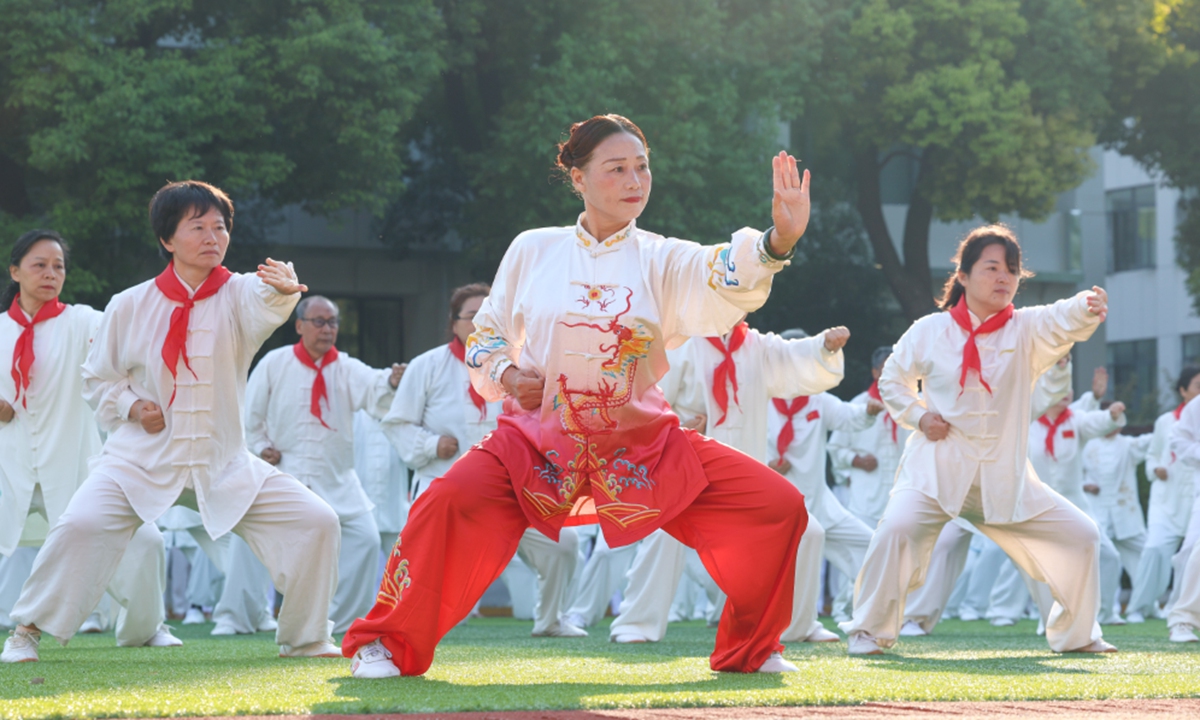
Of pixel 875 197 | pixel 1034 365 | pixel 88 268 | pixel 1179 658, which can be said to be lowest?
pixel 1179 658

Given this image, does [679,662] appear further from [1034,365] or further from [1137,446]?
[1137,446]

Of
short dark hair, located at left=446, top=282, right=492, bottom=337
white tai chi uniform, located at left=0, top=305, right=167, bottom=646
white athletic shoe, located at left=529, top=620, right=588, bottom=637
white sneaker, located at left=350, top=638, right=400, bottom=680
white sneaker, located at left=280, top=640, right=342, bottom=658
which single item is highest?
short dark hair, located at left=446, top=282, right=492, bottom=337

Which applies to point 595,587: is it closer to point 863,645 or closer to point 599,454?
point 863,645

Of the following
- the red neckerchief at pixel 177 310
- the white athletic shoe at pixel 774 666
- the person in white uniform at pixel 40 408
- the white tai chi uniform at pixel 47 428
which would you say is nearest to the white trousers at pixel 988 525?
the white athletic shoe at pixel 774 666

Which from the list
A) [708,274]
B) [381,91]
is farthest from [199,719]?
[381,91]

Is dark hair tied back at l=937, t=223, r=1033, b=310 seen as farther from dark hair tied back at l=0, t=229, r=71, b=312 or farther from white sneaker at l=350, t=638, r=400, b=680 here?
dark hair tied back at l=0, t=229, r=71, b=312

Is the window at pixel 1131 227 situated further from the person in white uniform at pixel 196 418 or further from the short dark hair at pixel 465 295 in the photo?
the person in white uniform at pixel 196 418

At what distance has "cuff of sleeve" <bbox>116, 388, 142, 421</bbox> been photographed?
6965 millimetres

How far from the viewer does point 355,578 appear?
33.4 feet

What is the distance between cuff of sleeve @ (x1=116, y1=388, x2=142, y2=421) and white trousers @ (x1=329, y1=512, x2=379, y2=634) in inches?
132

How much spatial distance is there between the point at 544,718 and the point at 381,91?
641 inches

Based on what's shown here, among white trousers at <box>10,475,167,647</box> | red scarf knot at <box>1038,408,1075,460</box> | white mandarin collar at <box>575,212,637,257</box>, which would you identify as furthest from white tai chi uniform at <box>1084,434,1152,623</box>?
white trousers at <box>10,475,167,647</box>

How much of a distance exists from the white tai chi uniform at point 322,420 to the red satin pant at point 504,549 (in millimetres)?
4732

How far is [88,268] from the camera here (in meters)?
20.0
